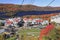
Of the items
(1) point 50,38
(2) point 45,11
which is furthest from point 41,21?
(1) point 50,38

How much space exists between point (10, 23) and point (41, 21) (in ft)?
6.42

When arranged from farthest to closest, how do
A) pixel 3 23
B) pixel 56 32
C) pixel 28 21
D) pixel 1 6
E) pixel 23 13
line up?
1. pixel 28 21
2. pixel 3 23
3. pixel 1 6
4. pixel 23 13
5. pixel 56 32

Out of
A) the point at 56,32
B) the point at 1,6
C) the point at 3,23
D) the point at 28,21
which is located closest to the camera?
the point at 56,32

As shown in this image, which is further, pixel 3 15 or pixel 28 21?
pixel 28 21

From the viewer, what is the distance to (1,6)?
40.9ft

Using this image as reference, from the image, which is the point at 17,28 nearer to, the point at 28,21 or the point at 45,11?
the point at 28,21

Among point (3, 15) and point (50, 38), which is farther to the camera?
point (3, 15)

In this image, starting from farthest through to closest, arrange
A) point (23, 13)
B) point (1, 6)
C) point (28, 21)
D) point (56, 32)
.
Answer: point (28, 21) < point (1, 6) < point (23, 13) < point (56, 32)

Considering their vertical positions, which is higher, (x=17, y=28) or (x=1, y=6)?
(x=1, y=6)

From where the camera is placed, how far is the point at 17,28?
13172 mm

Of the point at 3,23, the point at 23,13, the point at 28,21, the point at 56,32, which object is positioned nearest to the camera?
the point at 56,32

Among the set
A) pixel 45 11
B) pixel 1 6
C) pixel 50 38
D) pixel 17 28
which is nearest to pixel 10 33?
pixel 17 28

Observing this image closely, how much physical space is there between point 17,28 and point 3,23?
1037 millimetres

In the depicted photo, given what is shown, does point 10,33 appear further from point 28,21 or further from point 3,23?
point 28,21
